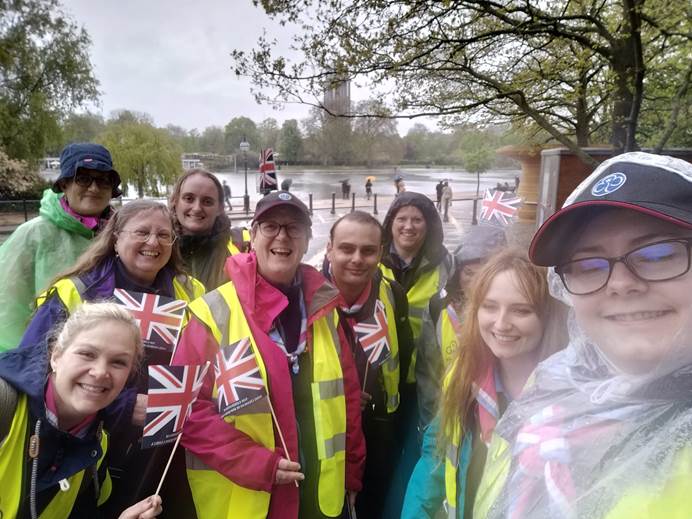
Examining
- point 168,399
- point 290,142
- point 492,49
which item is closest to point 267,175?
point 492,49

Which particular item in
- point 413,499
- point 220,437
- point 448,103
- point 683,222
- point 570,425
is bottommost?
point 413,499

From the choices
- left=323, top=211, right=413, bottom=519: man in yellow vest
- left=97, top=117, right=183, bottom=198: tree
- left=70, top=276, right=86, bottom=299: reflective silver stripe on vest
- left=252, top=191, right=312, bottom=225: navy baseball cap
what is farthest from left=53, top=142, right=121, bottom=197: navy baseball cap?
left=97, top=117, right=183, bottom=198: tree

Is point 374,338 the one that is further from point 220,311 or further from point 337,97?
point 337,97

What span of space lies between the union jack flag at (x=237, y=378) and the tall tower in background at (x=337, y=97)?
5372mm

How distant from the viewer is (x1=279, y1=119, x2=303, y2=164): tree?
258 feet

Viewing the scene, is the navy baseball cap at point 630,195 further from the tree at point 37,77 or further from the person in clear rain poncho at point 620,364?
the tree at point 37,77

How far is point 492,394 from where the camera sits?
1625 millimetres

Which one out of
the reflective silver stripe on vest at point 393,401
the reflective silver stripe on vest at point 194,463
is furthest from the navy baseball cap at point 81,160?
the reflective silver stripe on vest at point 393,401

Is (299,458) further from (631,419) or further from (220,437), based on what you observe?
(631,419)

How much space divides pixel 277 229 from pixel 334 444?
100 cm

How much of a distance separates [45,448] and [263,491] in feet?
2.56

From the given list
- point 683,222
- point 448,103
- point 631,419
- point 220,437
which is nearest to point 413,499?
point 220,437

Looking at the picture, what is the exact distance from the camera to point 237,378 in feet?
5.79

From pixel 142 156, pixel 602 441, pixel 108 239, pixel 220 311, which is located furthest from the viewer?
pixel 142 156
